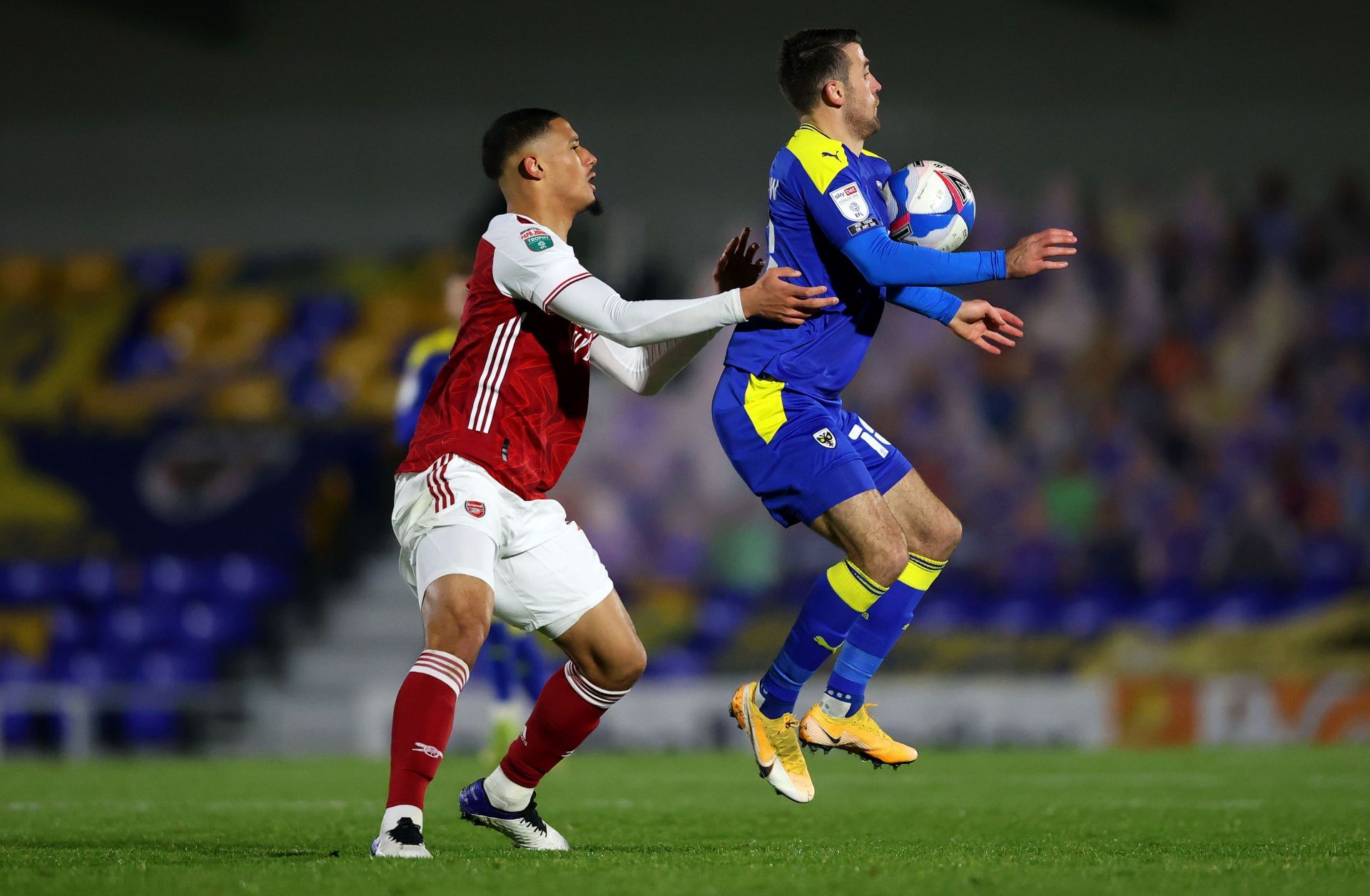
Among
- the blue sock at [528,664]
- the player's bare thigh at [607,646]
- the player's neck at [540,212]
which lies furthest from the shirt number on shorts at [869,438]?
the blue sock at [528,664]

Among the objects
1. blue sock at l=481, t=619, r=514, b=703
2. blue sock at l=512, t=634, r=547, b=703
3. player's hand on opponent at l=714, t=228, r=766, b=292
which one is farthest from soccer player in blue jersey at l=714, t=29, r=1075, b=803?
blue sock at l=512, t=634, r=547, b=703

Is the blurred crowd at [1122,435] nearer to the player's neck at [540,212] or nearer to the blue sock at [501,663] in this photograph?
the blue sock at [501,663]

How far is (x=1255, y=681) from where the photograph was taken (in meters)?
11.6

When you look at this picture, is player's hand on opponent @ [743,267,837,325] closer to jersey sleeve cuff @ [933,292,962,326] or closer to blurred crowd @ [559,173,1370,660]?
jersey sleeve cuff @ [933,292,962,326]

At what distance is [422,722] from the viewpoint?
173 inches

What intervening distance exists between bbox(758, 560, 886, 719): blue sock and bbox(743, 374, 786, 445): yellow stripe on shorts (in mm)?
496

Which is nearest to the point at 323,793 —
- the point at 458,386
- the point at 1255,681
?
the point at 458,386

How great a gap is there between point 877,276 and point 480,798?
1984 mm

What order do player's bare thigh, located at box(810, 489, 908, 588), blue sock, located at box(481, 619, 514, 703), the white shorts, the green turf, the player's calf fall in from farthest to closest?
blue sock, located at box(481, 619, 514, 703)
player's bare thigh, located at box(810, 489, 908, 588)
the white shorts
the player's calf
the green turf

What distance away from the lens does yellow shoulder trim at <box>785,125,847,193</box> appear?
5078 mm

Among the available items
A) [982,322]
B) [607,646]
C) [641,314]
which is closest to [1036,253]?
[982,322]

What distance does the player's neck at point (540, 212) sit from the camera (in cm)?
493

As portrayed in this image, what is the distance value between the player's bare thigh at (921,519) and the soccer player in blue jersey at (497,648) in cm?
323

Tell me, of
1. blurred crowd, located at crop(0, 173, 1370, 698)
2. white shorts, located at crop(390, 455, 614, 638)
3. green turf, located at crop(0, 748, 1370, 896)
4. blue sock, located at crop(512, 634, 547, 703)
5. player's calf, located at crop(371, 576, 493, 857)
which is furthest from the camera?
blurred crowd, located at crop(0, 173, 1370, 698)
